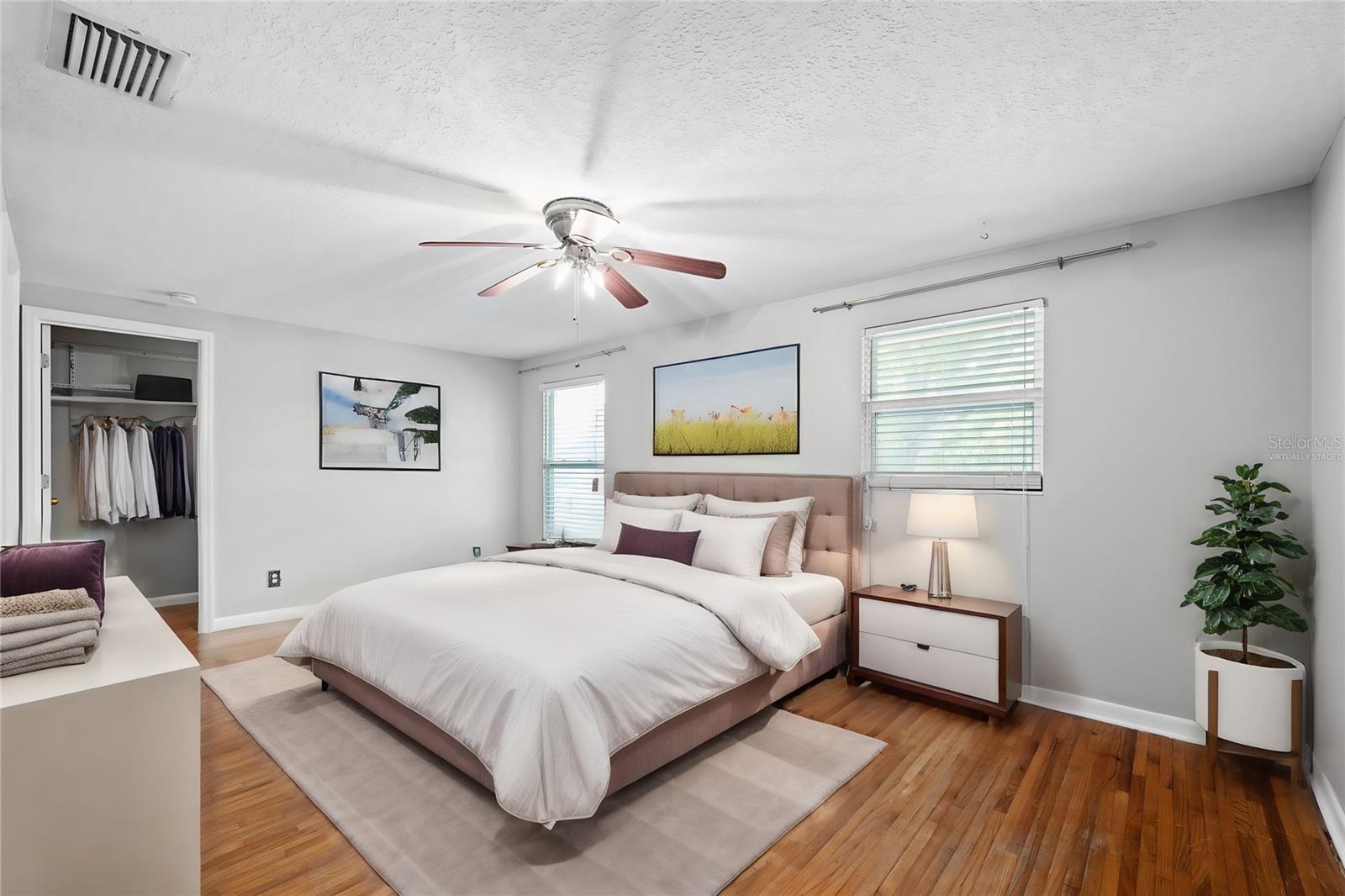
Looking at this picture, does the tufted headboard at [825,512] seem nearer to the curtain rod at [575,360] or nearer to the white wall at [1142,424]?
the white wall at [1142,424]

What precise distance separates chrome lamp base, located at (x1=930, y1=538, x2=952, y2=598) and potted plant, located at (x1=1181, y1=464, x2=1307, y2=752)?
3.41ft

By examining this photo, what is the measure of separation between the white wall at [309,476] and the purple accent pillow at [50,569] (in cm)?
284

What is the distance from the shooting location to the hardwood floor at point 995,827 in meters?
1.87

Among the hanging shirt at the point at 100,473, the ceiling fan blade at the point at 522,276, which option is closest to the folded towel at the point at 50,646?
the ceiling fan blade at the point at 522,276

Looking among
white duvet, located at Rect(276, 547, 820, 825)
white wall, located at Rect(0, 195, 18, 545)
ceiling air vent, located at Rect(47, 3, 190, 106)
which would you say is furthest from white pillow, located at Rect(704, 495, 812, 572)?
white wall, located at Rect(0, 195, 18, 545)

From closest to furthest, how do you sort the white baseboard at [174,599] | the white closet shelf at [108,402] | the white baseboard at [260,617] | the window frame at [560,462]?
the white baseboard at [260,617] < the white closet shelf at [108,402] < the white baseboard at [174,599] < the window frame at [560,462]

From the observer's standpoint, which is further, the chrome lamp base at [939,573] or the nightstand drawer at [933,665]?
the chrome lamp base at [939,573]

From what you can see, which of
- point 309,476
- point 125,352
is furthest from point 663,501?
point 125,352

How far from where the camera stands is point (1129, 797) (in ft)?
7.59

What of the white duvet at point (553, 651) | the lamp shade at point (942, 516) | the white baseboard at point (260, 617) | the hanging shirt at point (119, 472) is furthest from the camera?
the hanging shirt at point (119, 472)

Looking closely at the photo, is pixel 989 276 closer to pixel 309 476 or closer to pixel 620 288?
pixel 620 288

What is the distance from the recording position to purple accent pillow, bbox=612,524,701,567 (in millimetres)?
3842

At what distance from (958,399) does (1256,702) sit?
182 cm

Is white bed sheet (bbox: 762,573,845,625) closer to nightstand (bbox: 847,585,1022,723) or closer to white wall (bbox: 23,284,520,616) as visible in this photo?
nightstand (bbox: 847,585,1022,723)
